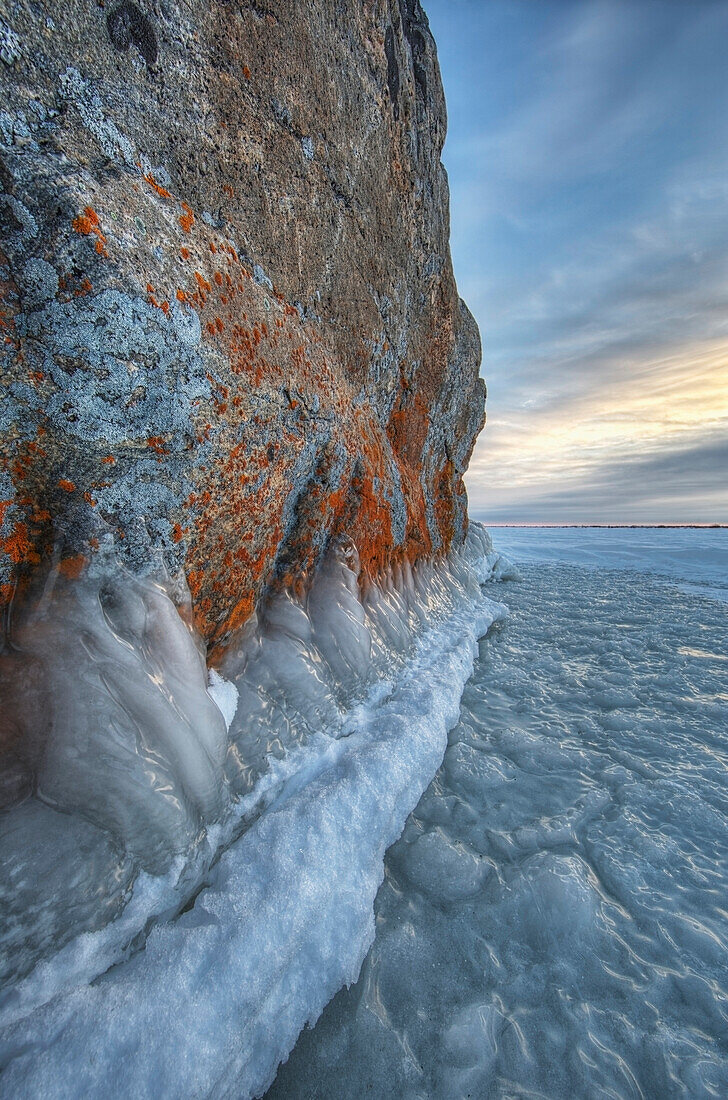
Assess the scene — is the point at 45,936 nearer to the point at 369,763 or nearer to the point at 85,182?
the point at 369,763

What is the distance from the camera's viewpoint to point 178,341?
1.95m

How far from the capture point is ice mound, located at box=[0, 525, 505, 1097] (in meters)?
1.30

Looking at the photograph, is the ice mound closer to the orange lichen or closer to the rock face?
the orange lichen

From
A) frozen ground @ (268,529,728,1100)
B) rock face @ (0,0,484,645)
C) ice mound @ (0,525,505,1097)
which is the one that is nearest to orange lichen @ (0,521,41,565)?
rock face @ (0,0,484,645)

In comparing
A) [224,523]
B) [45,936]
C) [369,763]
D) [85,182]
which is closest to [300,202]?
[85,182]

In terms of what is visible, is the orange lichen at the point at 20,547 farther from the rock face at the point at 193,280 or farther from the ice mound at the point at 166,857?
the ice mound at the point at 166,857

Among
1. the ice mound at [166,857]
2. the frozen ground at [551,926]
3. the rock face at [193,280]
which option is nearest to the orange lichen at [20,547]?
the rock face at [193,280]

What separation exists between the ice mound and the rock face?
39cm

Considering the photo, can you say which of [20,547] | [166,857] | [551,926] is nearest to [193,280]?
[20,547]

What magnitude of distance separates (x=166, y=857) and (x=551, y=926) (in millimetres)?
1695

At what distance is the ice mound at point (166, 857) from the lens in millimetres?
1297

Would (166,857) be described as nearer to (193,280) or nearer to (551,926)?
(551,926)

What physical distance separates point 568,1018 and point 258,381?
3.17 metres

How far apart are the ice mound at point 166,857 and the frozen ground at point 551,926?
137 mm
